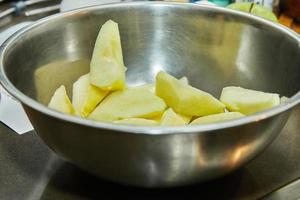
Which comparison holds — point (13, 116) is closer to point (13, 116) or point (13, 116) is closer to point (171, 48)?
point (13, 116)

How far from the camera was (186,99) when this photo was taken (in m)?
0.49

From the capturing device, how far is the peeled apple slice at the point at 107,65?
51cm

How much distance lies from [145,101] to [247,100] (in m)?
0.13

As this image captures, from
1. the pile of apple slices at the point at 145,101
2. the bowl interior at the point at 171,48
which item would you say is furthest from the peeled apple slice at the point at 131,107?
the bowl interior at the point at 171,48

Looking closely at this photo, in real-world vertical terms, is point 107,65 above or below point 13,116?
above

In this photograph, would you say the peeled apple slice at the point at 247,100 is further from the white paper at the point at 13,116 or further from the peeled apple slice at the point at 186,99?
the white paper at the point at 13,116

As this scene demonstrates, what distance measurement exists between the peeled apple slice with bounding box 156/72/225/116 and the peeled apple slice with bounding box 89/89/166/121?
18 mm

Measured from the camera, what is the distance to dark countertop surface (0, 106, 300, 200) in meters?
0.48

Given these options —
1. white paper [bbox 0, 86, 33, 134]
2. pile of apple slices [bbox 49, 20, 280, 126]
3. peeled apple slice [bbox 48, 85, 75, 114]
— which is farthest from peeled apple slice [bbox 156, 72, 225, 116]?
white paper [bbox 0, 86, 33, 134]

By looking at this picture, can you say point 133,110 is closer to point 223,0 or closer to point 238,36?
point 238,36

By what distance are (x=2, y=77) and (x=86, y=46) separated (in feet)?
0.76

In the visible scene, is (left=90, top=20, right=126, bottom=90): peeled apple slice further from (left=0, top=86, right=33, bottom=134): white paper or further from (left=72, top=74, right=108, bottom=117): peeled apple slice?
(left=0, top=86, right=33, bottom=134): white paper

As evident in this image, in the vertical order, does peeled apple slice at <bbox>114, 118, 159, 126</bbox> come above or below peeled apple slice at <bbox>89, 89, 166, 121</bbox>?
above

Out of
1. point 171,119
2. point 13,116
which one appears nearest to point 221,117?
point 171,119
